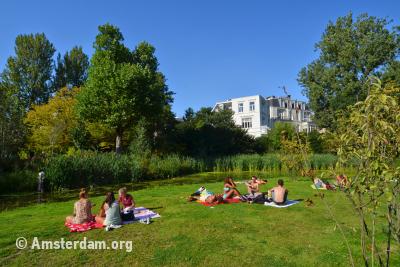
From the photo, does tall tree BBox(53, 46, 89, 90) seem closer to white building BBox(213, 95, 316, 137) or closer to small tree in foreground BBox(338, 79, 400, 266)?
white building BBox(213, 95, 316, 137)

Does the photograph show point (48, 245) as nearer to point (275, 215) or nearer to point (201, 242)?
→ point (201, 242)

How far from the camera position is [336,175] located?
2740mm

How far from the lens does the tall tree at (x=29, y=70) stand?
4720 cm

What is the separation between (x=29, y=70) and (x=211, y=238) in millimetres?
49385

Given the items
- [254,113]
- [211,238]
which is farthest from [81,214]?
[254,113]

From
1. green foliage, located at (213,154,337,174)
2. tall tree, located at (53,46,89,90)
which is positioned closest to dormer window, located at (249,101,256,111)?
tall tree, located at (53,46,89,90)

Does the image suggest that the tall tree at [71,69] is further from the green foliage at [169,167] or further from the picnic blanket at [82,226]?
the picnic blanket at [82,226]

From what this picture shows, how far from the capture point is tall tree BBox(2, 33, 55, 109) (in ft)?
155

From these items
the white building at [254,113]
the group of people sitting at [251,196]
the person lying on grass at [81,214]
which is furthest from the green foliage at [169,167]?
the white building at [254,113]

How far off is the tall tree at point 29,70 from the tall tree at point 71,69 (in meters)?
2.79

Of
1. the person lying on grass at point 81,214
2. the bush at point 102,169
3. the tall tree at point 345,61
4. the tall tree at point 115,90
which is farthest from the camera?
the tall tree at point 345,61

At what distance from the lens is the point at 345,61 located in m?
37.9

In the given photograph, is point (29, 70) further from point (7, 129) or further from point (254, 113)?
point (254, 113)

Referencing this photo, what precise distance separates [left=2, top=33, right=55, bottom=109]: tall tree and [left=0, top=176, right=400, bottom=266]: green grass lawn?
1698 inches
